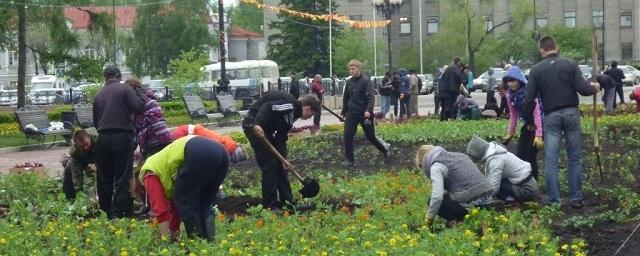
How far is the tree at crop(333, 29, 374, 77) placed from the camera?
71.9 metres

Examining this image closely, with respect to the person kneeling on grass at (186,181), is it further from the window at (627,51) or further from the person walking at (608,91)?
the window at (627,51)

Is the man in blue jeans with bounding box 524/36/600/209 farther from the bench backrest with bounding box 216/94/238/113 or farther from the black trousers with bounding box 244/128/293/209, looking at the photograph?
the bench backrest with bounding box 216/94/238/113

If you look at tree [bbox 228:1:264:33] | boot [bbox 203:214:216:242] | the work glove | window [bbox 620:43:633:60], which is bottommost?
boot [bbox 203:214:216:242]

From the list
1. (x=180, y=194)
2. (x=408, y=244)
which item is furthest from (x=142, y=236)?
(x=408, y=244)

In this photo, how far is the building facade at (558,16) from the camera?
8619 centimetres

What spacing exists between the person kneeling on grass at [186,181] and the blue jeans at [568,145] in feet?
11.7

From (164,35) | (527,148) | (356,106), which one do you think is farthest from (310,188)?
(164,35)

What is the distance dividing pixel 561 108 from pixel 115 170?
4.42 meters

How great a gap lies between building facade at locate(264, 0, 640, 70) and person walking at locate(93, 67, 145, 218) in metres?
72.7

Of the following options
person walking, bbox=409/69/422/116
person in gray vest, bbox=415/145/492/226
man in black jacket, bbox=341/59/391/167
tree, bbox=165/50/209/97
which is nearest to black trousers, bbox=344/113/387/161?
man in black jacket, bbox=341/59/391/167

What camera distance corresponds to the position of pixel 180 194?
8.53m

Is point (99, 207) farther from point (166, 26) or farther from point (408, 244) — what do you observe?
point (166, 26)

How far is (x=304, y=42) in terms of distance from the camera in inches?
2704

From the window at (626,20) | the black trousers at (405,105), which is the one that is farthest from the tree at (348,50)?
the black trousers at (405,105)
